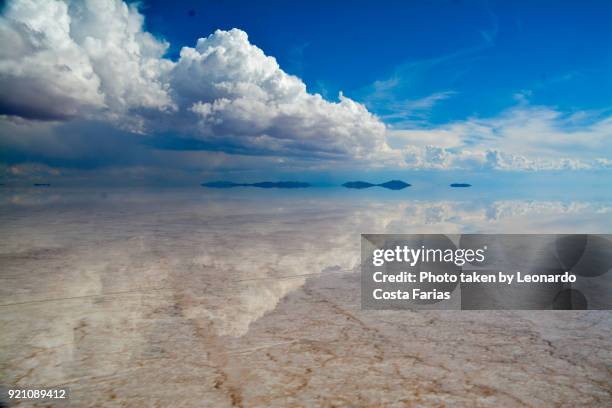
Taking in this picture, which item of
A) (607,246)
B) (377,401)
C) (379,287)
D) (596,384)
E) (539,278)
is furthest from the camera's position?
(607,246)

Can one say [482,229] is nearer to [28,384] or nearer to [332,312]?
[332,312]

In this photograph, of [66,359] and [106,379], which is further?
[66,359]

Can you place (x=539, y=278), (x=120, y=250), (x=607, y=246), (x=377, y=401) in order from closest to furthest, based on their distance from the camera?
(x=377, y=401), (x=539, y=278), (x=120, y=250), (x=607, y=246)

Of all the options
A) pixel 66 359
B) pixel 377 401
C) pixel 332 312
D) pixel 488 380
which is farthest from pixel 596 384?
pixel 66 359

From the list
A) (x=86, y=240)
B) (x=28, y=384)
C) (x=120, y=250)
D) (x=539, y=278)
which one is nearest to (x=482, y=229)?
(x=539, y=278)

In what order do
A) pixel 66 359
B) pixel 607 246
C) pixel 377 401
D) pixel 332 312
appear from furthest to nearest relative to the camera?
1. pixel 607 246
2. pixel 332 312
3. pixel 66 359
4. pixel 377 401

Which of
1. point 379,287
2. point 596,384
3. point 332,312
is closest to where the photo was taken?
point 596,384

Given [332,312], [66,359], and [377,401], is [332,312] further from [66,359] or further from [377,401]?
[66,359]

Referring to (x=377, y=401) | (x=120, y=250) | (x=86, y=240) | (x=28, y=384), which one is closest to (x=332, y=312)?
(x=377, y=401)

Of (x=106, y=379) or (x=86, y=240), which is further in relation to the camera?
(x=86, y=240)
